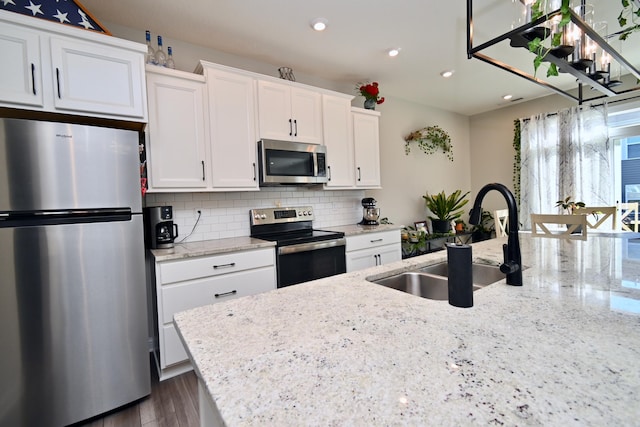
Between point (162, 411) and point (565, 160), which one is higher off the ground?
point (565, 160)

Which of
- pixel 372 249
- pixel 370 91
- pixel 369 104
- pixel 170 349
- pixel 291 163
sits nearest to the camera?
pixel 170 349

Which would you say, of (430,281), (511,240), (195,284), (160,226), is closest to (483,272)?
(430,281)

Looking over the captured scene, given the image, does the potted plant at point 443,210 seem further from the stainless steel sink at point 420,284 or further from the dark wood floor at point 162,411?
the dark wood floor at point 162,411

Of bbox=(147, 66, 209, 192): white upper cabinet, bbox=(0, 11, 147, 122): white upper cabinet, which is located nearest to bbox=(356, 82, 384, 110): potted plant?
bbox=(147, 66, 209, 192): white upper cabinet

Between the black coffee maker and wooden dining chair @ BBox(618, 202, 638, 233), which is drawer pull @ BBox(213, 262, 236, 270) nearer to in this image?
the black coffee maker

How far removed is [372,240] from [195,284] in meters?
1.75

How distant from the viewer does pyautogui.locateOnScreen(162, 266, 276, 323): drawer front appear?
1.90 meters

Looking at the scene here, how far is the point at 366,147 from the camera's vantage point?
10.9ft

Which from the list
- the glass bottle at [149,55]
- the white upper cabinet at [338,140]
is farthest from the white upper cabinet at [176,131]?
the white upper cabinet at [338,140]

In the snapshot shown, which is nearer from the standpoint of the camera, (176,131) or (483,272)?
(483,272)

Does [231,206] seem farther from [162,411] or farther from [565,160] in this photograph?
[565,160]

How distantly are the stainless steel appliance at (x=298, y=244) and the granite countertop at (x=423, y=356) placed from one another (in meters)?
1.37

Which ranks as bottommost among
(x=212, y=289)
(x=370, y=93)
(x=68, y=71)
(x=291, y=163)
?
(x=212, y=289)

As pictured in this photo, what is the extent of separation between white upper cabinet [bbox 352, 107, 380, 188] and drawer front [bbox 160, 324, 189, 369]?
2250 millimetres
